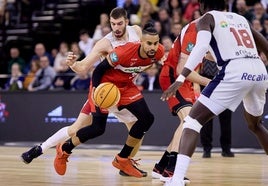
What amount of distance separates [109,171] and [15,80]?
8242mm

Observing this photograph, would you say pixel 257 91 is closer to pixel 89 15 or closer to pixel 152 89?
pixel 152 89

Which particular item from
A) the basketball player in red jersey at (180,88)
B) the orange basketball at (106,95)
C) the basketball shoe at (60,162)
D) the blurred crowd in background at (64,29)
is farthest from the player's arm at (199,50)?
the blurred crowd in background at (64,29)

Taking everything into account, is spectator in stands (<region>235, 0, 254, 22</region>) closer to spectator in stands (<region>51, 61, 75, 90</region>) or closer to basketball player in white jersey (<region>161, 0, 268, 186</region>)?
spectator in stands (<region>51, 61, 75, 90</region>)

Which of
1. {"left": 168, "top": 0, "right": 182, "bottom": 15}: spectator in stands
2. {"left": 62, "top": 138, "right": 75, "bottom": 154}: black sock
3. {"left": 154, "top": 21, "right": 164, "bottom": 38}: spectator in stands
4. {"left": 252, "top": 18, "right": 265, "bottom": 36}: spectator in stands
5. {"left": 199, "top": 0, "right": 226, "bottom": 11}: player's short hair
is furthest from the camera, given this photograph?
{"left": 168, "top": 0, "right": 182, "bottom": 15}: spectator in stands

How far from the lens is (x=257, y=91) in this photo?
8.22 meters

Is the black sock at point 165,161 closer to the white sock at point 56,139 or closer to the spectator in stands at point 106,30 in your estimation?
the white sock at point 56,139

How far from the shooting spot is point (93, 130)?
395 inches

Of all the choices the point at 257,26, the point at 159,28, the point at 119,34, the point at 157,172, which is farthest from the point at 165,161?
the point at 159,28

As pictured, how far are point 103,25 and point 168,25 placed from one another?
66.1 inches

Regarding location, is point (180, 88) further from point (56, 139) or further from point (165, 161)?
point (56, 139)

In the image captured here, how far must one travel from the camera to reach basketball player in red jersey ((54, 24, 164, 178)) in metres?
9.88

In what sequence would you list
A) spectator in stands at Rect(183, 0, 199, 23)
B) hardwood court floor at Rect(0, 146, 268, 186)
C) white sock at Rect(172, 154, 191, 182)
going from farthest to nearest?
spectator in stands at Rect(183, 0, 199, 23) < hardwood court floor at Rect(0, 146, 268, 186) < white sock at Rect(172, 154, 191, 182)

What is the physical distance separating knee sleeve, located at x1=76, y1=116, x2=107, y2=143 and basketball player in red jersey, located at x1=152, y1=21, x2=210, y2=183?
0.85m

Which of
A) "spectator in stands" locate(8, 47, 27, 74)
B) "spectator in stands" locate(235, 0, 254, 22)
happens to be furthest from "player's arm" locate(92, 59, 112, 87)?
"spectator in stands" locate(8, 47, 27, 74)
